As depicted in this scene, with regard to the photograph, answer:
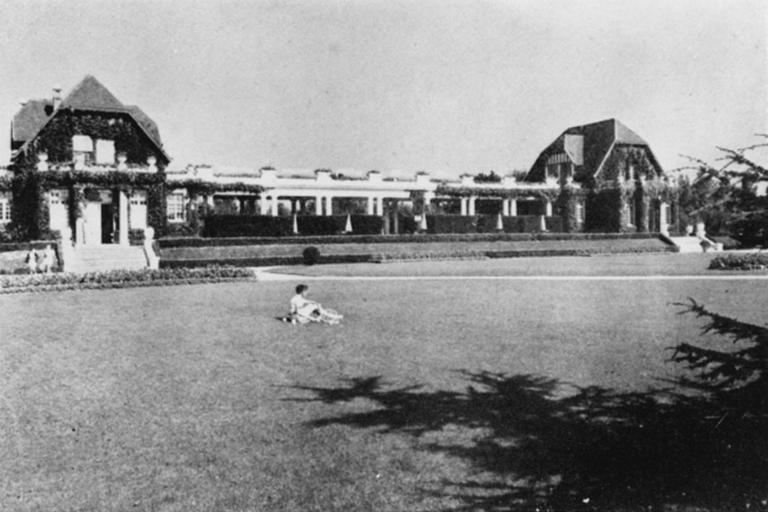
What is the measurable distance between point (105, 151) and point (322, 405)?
34.4 metres

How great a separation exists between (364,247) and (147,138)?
15.0 meters

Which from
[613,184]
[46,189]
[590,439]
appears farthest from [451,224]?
[590,439]

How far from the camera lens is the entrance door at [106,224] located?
36.8 meters

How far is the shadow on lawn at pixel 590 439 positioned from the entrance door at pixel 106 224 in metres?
32.8

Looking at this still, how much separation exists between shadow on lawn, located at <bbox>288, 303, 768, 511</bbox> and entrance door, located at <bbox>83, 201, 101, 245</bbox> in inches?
1264

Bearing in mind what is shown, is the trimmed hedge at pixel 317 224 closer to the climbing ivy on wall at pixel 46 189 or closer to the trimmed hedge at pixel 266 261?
the trimmed hedge at pixel 266 261

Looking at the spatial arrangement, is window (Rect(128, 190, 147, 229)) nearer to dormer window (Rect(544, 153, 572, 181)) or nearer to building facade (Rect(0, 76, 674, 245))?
building facade (Rect(0, 76, 674, 245))

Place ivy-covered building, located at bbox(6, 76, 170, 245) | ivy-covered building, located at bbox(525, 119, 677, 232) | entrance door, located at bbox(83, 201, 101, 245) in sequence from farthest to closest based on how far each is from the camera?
ivy-covered building, located at bbox(525, 119, 677, 232) → entrance door, located at bbox(83, 201, 101, 245) → ivy-covered building, located at bbox(6, 76, 170, 245)

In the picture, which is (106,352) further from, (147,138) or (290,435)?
(147,138)

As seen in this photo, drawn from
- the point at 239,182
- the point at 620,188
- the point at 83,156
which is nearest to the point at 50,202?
the point at 83,156

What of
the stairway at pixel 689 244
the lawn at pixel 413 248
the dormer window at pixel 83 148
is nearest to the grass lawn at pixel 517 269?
the lawn at pixel 413 248

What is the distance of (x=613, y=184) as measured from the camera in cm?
4978

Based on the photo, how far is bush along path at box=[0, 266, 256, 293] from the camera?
1931 centimetres

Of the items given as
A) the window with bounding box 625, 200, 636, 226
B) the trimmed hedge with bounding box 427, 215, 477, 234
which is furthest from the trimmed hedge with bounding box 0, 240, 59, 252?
the window with bounding box 625, 200, 636, 226
